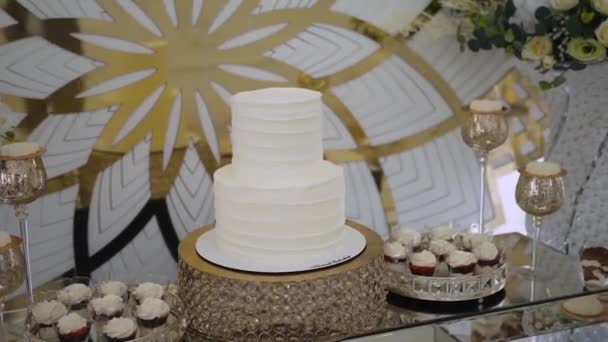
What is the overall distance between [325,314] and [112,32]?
25.8 inches

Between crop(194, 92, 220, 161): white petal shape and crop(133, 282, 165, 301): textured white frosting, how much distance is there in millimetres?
422

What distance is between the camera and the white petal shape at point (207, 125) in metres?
1.56

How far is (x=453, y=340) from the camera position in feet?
4.42

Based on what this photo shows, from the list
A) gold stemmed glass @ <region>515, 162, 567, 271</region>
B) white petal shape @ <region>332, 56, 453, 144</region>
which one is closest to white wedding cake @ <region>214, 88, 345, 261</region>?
gold stemmed glass @ <region>515, 162, 567, 271</region>

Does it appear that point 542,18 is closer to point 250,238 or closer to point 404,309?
point 404,309

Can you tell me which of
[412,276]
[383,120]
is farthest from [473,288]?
[383,120]

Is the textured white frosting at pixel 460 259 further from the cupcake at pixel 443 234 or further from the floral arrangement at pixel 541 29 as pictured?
the floral arrangement at pixel 541 29

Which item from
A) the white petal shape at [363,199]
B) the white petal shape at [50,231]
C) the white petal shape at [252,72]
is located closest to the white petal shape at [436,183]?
the white petal shape at [363,199]

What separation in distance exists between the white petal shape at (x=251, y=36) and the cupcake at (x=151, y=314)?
1.87 ft

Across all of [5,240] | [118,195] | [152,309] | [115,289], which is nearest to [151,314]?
[152,309]

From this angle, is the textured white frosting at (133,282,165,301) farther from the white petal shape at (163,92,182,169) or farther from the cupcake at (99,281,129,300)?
the white petal shape at (163,92,182,169)

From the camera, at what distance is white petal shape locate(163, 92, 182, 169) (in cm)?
155

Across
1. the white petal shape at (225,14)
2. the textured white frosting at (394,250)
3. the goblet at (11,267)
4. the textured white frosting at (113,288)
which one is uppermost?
the white petal shape at (225,14)

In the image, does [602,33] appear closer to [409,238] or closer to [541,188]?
[541,188]
